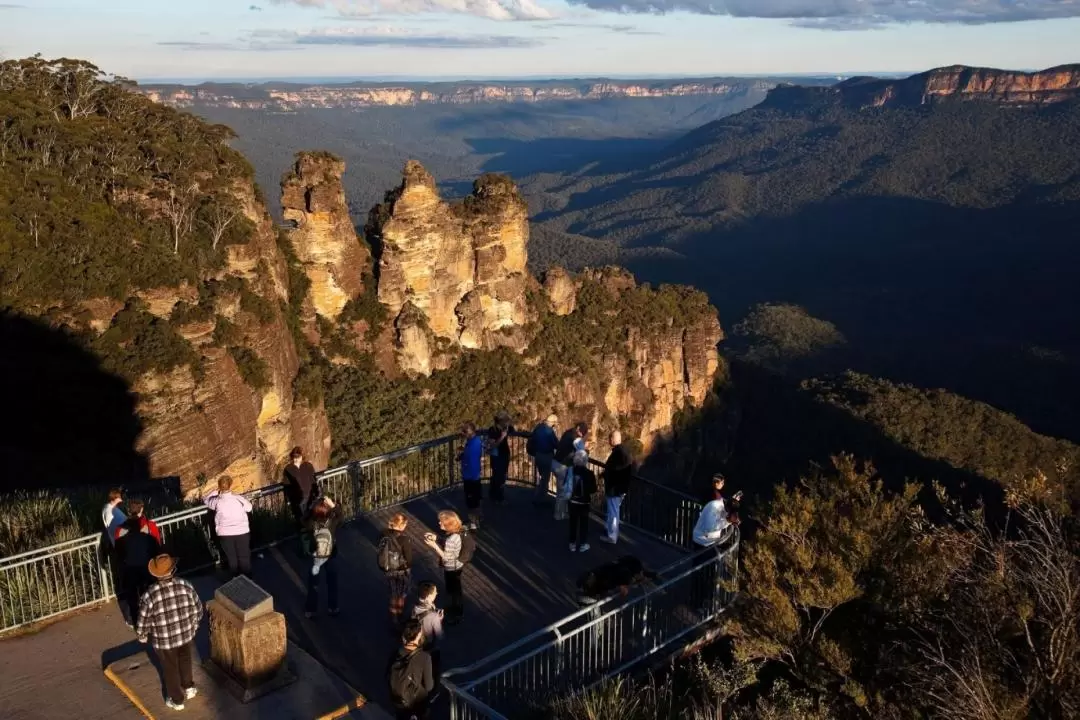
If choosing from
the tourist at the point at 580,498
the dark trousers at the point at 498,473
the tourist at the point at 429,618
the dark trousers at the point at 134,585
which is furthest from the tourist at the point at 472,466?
the dark trousers at the point at 134,585

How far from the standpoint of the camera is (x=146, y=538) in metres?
11.6

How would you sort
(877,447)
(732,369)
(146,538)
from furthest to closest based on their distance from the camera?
(732,369)
(877,447)
(146,538)

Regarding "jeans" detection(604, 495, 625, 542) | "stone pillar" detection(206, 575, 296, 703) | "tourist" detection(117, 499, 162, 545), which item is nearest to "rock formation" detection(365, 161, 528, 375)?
"jeans" detection(604, 495, 625, 542)

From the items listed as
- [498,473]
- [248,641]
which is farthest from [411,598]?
[498,473]

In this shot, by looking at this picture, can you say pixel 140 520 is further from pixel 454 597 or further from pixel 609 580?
pixel 609 580

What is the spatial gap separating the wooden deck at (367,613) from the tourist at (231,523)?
70 centimetres

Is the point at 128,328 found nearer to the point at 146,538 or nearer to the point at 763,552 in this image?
the point at 146,538

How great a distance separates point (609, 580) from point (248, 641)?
181 inches

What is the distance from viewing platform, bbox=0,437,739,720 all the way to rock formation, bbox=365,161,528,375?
41.1 m

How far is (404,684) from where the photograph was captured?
943 centimetres

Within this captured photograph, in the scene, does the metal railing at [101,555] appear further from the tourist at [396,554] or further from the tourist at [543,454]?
the tourist at [396,554]

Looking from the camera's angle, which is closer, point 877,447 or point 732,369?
point 877,447

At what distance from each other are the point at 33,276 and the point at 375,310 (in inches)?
1065

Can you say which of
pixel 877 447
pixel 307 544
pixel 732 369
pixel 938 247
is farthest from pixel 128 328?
pixel 938 247
